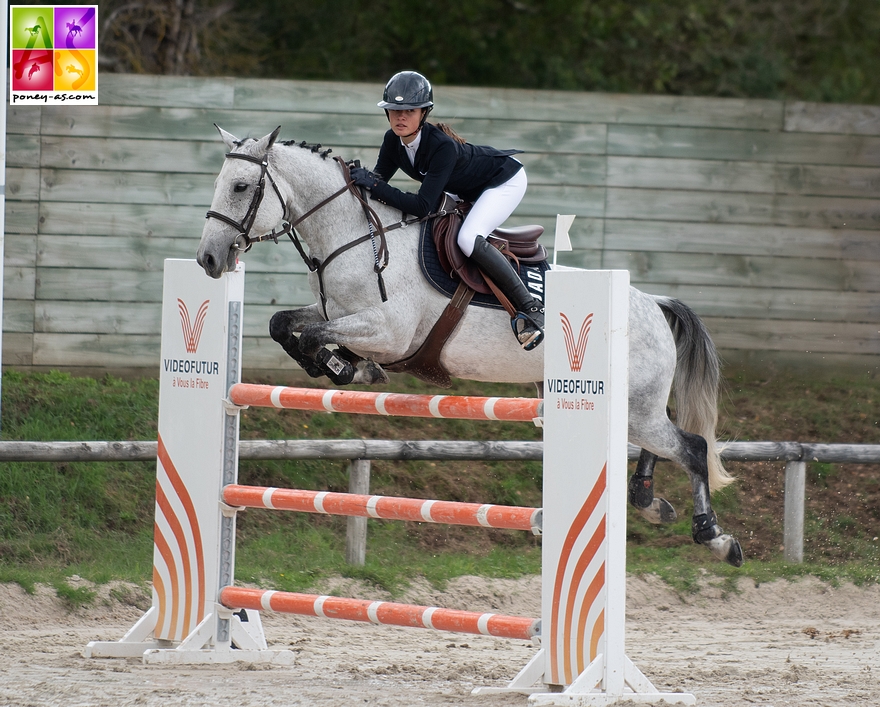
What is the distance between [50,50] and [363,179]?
2.67m

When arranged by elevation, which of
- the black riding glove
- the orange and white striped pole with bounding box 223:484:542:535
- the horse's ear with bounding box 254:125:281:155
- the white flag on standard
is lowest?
the orange and white striped pole with bounding box 223:484:542:535

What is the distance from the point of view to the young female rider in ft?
13.7

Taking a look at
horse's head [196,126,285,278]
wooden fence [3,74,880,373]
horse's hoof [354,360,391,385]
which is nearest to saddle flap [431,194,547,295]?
horse's hoof [354,360,391,385]

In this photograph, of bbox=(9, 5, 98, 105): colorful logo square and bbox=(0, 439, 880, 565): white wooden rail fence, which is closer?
bbox=(0, 439, 880, 565): white wooden rail fence

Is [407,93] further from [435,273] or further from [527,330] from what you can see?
[527,330]

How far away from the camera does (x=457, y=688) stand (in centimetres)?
398

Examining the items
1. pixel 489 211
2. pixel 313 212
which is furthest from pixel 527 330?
pixel 313 212

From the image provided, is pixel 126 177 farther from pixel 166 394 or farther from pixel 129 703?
pixel 129 703

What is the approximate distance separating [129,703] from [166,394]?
1361mm

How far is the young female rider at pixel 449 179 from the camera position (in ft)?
13.7

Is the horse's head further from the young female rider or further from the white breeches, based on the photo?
the white breeches

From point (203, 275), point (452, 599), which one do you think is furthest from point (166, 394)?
point (452, 599)

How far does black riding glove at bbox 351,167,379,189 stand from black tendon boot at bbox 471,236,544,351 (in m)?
0.45

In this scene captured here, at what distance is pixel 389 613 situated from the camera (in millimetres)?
3889
